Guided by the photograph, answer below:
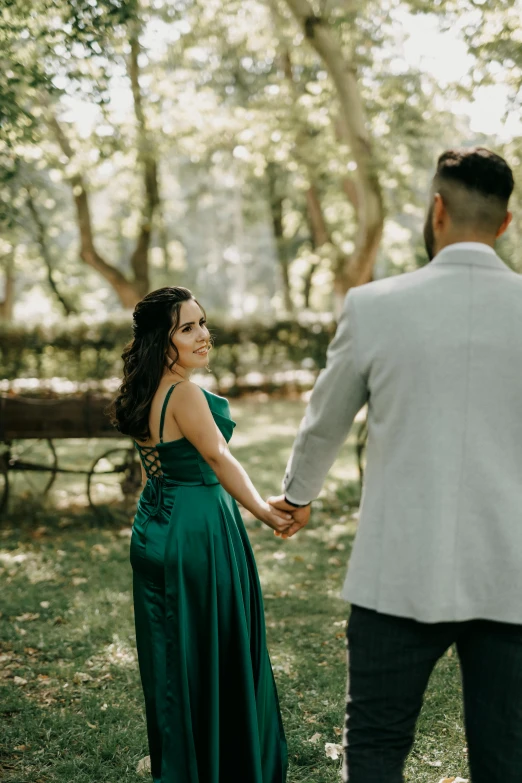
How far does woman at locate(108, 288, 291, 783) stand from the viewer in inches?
120

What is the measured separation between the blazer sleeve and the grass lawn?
1980mm

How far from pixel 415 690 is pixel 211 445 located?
1.23 metres

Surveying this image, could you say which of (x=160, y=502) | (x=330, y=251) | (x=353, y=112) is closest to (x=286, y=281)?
(x=330, y=251)

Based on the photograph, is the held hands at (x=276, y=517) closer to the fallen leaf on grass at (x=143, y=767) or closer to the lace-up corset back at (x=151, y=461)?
the lace-up corset back at (x=151, y=461)

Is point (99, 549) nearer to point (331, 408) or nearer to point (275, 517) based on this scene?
point (275, 517)

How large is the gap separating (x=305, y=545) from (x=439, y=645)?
5497mm

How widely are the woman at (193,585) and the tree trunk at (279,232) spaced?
75.5ft

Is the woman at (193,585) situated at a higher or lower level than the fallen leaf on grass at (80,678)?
higher

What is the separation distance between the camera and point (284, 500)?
102 inches

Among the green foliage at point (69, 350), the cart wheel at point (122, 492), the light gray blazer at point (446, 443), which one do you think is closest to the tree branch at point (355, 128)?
the cart wheel at point (122, 492)

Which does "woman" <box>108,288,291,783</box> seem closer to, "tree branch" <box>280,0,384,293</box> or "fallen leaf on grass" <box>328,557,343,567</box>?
"fallen leaf on grass" <box>328,557,343,567</box>

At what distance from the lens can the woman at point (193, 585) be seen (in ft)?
9.98

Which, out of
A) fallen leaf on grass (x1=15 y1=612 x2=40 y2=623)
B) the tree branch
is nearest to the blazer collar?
fallen leaf on grass (x1=15 y1=612 x2=40 y2=623)

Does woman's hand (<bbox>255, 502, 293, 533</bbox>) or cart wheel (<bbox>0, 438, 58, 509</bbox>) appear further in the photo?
cart wheel (<bbox>0, 438, 58, 509</bbox>)
